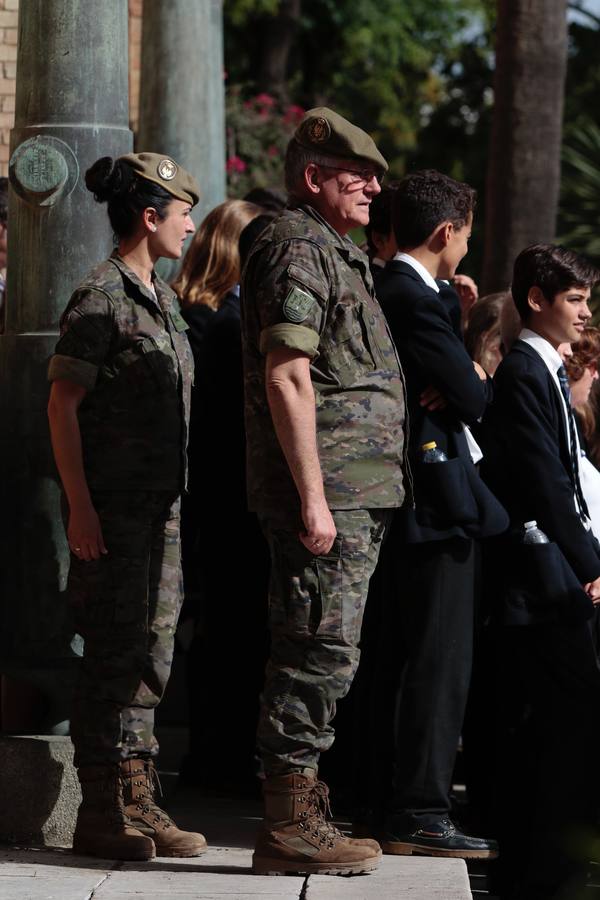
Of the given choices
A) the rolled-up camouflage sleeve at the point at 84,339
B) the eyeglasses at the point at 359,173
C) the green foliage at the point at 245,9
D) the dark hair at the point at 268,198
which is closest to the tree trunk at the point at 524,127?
the dark hair at the point at 268,198

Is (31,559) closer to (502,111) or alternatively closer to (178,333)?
(178,333)

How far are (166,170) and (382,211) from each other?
1.03 metres

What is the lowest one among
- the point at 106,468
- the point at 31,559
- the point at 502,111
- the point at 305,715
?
the point at 305,715

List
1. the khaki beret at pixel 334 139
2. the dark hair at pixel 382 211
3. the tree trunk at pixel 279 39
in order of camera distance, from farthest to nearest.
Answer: the tree trunk at pixel 279 39
the dark hair at pixel 382 211
the khaki beret at pixel 334 139

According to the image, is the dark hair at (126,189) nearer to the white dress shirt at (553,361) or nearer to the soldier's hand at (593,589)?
the white dress shirt at (553,361)

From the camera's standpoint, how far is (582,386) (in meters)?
5.48

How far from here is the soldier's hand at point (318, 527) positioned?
4.00 meters

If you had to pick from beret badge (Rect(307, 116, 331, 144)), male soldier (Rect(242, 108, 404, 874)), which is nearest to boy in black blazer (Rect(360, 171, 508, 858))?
male soldier (Rect(242, 108, 404, 874))

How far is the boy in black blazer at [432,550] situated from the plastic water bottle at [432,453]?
0.05 feet

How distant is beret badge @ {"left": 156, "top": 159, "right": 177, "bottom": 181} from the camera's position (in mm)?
4473

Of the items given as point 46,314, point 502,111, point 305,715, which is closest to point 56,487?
point 46,314

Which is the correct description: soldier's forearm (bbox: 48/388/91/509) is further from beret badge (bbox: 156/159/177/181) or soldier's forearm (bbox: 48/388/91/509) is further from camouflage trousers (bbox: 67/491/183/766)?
beret badge (bbox: 156/159/177/181)

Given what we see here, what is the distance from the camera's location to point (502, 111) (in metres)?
11.5

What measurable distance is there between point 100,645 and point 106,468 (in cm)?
49
